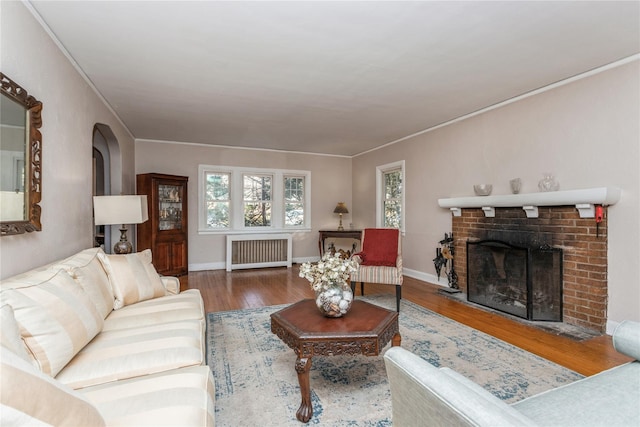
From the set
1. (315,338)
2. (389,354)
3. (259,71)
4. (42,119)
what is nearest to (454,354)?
(315,338)

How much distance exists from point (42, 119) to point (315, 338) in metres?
2.30

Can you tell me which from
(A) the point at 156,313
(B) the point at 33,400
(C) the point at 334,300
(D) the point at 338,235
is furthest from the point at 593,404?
(D) the point at 338,235

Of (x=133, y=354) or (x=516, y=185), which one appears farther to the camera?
(x=516, y=185)

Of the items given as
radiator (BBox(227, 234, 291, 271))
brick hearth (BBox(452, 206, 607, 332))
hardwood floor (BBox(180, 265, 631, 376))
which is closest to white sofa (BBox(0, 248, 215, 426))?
hardwood floor (BBox(180, 265, 631, 376))

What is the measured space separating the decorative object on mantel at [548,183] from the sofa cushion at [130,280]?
389cm

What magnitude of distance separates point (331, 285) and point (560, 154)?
9.56 ft

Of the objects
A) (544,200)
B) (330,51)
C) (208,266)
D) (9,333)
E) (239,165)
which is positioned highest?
(330,51)

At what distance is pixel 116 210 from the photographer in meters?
3.23

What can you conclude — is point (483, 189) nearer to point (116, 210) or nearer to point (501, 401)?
point (501, 401)

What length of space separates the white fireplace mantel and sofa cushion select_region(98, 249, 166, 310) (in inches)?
146

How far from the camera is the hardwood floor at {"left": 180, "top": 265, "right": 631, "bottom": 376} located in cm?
257

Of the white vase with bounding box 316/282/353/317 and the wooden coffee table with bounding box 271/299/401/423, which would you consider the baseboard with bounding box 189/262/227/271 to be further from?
the white vase with bounding box 316/282/353/317

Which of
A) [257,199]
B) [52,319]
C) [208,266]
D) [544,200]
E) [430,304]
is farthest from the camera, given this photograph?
[257,199]

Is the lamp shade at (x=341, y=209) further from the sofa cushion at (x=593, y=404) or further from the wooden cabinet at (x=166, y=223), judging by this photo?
the sofa cushion at (x=593, y=404)
